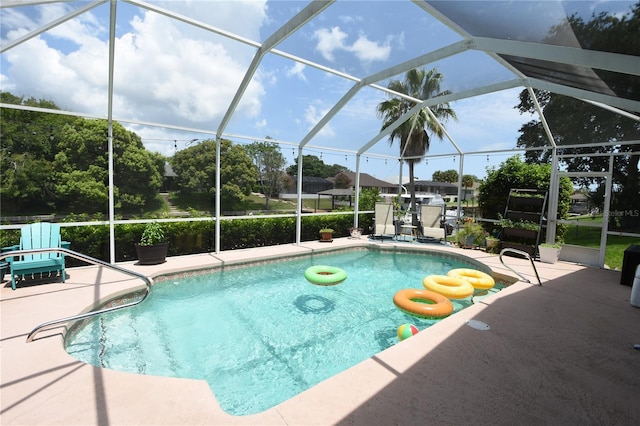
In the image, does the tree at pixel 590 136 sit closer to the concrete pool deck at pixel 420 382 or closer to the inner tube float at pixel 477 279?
the inner tube float at pixel 477 279

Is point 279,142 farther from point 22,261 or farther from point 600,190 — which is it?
point 600,190

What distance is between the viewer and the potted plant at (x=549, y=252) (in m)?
7.43

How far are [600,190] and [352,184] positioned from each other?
22.8 ft

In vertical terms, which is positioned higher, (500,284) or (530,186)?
(530,186)

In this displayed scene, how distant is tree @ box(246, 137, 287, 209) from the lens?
28.1 feet

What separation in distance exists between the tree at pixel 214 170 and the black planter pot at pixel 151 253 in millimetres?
1653

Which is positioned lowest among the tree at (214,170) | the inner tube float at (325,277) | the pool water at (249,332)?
the pool water at (249,332)

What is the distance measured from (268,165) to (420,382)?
7456 millimetres

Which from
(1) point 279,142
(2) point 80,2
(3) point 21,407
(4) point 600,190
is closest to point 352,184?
(1) point 279,142

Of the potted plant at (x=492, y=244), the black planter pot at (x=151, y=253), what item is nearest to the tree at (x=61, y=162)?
the black planter pot at (x=151, y=253)

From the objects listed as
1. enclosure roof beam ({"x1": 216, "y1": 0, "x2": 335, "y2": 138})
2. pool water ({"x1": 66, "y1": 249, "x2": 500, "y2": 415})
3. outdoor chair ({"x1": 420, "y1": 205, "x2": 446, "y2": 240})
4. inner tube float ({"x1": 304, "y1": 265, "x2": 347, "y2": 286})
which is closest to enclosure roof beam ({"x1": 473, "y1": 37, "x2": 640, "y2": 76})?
enclosure roof beam ({"x1": 216, "y1": 0, "x2": 335, "y2": 138})

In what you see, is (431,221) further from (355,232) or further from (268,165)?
(268,165)

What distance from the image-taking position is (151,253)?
6.34 meters

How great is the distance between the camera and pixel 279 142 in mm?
8602
